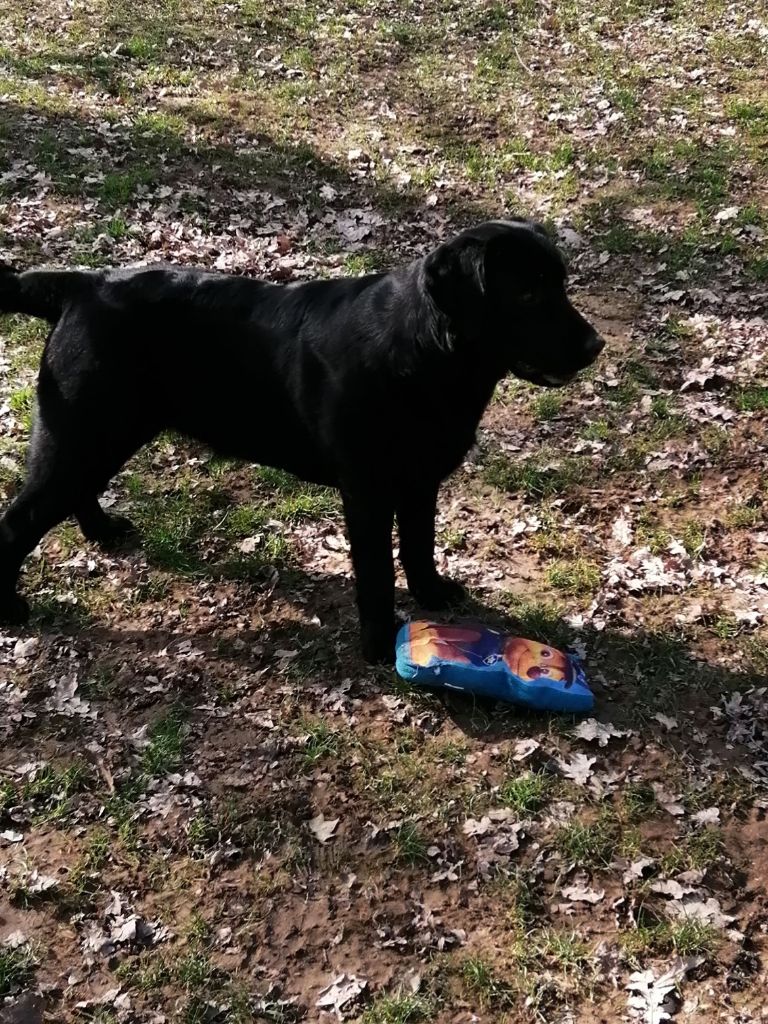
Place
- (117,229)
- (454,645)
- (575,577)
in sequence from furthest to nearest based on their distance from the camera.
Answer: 1. (117,229)
2. (575,577)
3. (454,645)

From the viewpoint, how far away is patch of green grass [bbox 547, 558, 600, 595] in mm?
4727

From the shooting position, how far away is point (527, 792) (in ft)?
12.2

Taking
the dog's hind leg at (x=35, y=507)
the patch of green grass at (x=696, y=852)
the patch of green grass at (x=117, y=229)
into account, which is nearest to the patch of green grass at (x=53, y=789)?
the dog's hind leg at (x=35, y=507)

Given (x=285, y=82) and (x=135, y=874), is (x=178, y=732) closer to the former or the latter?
(x=135, y=874)

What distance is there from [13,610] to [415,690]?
2142 mm

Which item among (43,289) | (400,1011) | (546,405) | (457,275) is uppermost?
(457,275)

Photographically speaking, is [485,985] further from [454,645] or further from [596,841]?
[454,645]

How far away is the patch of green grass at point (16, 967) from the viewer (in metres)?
3.18

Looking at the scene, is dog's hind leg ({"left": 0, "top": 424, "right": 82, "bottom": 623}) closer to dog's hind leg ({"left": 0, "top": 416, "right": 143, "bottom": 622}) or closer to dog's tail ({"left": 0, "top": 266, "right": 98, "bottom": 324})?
dog's hind leg ({"left": 0, "top": 416, "right": 143, "bottom": 622})

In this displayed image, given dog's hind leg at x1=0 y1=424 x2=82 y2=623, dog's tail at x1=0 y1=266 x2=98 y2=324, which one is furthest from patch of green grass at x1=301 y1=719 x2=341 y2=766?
dog's tail at x1=0 y1=266 x2=98 y2=324

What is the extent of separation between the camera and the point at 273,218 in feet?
27.3

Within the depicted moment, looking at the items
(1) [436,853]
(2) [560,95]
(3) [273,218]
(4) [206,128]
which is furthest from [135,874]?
(2) [560,95]

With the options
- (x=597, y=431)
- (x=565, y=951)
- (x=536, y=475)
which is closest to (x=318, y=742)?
(x=565, y=951)

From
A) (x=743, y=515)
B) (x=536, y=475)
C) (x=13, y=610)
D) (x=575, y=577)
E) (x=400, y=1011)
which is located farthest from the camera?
(x=536, y=475)
